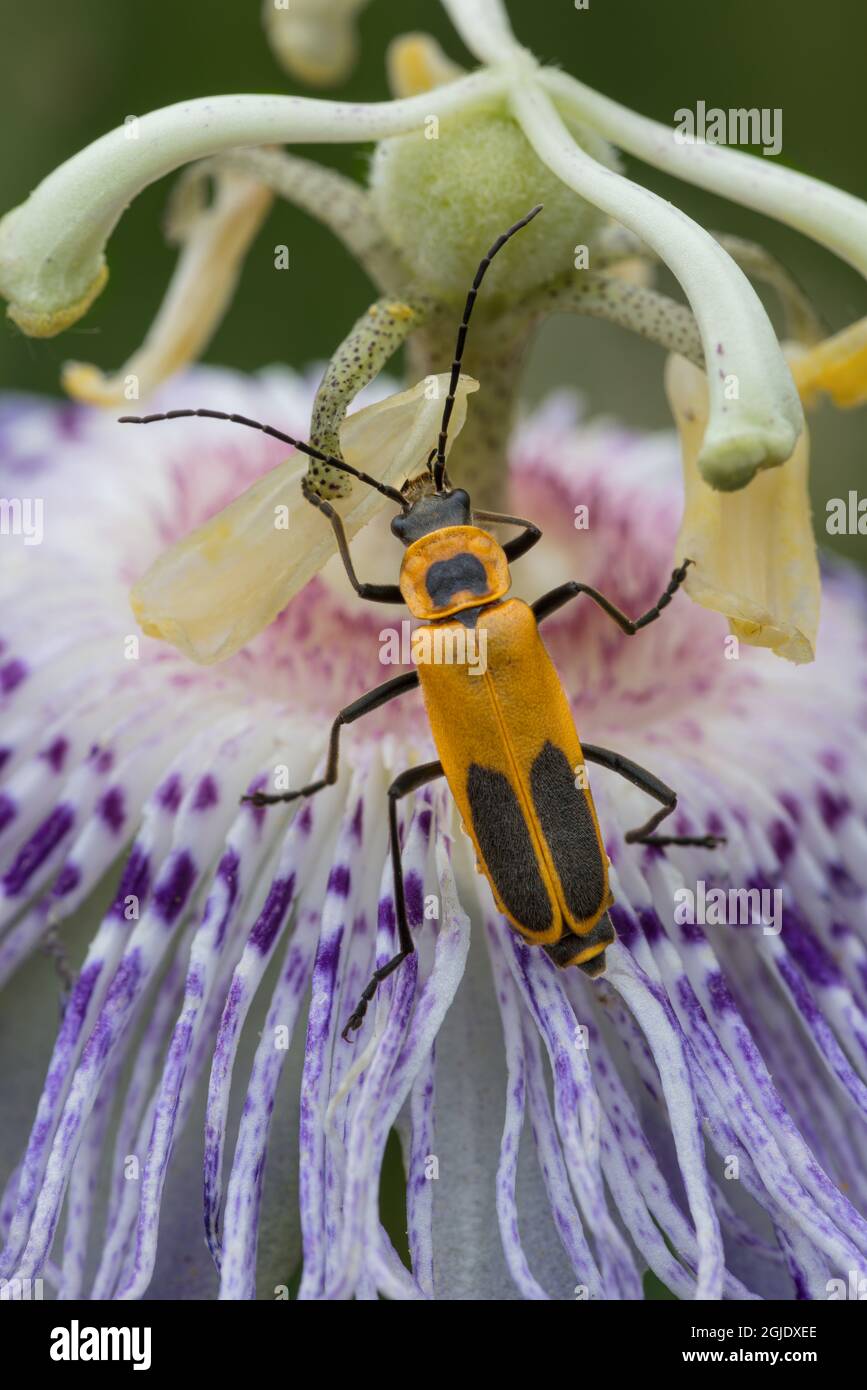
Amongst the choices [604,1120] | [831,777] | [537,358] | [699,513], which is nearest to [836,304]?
[537,358]

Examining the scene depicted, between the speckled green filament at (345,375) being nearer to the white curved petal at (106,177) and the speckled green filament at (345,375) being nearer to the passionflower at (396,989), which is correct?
the white curved petal at (106,177)

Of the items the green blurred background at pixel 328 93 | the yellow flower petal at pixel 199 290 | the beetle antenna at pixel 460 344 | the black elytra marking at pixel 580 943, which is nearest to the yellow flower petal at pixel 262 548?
the beetle antenna at pixel 460 344

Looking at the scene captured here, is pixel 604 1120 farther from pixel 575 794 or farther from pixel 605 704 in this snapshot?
pixel 605 704

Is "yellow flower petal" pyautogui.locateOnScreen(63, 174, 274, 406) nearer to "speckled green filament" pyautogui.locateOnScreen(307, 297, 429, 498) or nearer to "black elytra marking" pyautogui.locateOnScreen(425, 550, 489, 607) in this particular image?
"speckled green filament" pyautogui.locateOnScreen(307, 297, 429, 498)

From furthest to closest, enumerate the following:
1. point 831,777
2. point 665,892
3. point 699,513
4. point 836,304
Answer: point 836,304 < point 831,777 < point 665,892 < point 699,513

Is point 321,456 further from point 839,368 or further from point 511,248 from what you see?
point 839,368

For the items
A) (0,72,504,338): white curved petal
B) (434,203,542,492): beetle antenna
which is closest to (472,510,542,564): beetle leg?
(434,203,542,492): beetle antenna
